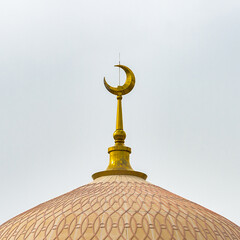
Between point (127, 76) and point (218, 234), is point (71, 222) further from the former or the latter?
point (127, 76)

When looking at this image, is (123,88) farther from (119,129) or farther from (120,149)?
(120,149)

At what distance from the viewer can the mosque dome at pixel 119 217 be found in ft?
64.6

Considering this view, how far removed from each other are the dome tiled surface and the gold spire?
0.92 metres

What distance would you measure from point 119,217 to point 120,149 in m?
3.95

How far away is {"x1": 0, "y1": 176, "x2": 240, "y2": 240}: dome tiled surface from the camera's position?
1969 centimetres

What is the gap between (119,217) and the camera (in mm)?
19984

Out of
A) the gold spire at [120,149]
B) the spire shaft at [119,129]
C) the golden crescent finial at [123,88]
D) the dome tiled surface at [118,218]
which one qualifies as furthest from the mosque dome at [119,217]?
the golden crescent finial at [123,88]

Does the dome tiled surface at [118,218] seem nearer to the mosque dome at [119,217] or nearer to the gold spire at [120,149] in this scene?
the mosque dome at [119,217]

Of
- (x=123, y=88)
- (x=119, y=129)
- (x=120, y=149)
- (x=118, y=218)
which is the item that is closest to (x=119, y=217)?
(x=118, y=218)

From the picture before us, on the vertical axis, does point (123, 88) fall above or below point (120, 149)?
above

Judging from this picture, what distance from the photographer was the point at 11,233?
20.7m

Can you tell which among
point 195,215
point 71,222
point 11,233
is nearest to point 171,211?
point 195,215

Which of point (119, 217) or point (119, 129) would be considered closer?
point (119, 217)

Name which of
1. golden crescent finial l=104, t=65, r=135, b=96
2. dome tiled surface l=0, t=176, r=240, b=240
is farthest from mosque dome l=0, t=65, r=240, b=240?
golden crescent finial l=104, t=65, r=135, b=96
